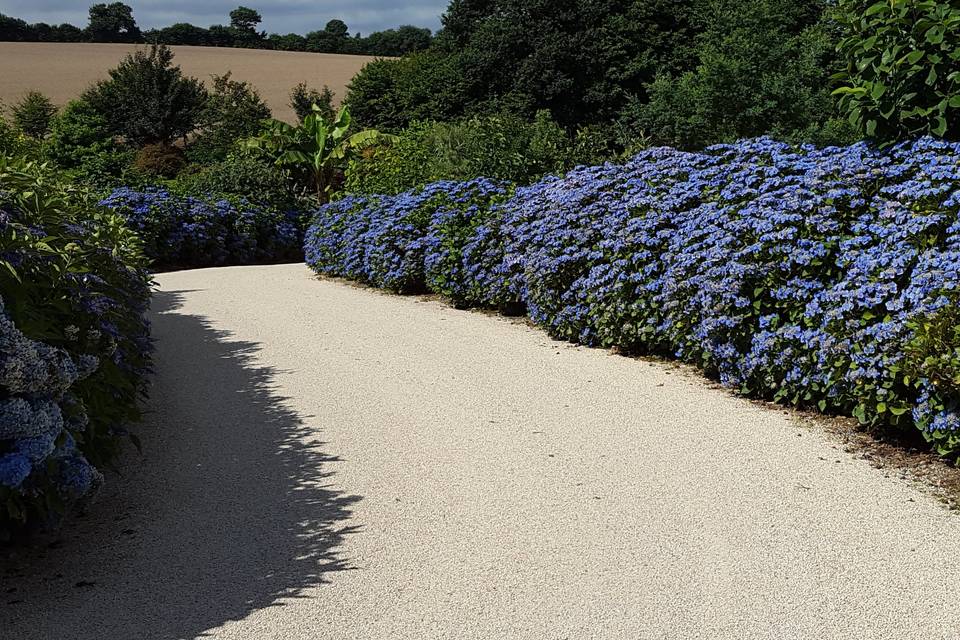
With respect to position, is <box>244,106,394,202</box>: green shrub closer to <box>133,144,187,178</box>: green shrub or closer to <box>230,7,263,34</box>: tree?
<box>133,144,187,178</box>: green shrub

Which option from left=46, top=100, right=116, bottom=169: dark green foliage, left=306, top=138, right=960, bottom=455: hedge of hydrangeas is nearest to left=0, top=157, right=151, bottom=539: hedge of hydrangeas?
left=306, top=138, right=960, bottom=455: hedge of hydrangeas

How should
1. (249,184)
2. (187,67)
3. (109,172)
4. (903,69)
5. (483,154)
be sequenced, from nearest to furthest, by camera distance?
1. (903,69)
2. (483,154)
3. (109,172)
4. (249,184)
5. (187,67)

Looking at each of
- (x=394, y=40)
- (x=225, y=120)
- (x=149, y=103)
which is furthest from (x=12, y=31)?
(x=225, y=120)

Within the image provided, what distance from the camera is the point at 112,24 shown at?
231 feet

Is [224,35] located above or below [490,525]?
above

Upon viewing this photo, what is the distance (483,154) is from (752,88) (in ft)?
27.0

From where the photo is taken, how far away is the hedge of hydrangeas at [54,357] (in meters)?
3.14

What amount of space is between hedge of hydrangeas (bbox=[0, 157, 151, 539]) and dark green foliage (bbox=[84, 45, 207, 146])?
28.0 meters

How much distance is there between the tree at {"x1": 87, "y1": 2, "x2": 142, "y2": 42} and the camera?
69688 mm

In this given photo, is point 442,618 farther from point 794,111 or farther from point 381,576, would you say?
point 794,111

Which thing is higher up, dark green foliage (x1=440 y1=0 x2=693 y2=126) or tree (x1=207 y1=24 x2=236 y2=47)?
tree (x1=207 y1=24 x2=236 y2=47)

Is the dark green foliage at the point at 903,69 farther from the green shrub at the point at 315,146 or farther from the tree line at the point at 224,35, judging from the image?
the tree line at the point at 224,35

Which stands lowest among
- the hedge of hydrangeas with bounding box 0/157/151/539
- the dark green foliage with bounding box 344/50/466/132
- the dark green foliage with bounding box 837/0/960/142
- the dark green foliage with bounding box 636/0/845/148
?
the hedge of hydrangeas with bounding box 0/157/151/539

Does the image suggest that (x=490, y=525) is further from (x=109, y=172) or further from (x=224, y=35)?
(x=224, y=35)
